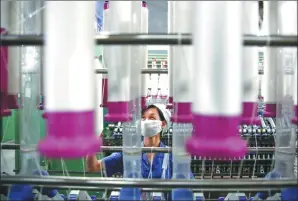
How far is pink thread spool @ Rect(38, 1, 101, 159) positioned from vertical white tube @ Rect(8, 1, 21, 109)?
545 mm

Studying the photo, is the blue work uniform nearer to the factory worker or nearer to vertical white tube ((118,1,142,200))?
the factory worker

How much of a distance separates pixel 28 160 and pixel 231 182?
0.64 m

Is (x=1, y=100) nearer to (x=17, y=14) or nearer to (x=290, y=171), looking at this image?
(x=17, y=14)

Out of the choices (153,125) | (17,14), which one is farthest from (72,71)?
(153,125)

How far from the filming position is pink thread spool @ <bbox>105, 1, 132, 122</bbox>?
0.96 meters

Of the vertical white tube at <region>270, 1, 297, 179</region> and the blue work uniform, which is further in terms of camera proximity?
the blue work uniform

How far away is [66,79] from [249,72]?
1.85 feet

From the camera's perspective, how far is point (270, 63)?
122 centimetres

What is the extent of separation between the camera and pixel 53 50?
617 millimetres

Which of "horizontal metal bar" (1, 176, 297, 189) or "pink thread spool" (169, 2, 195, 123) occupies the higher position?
"pink thread spool" (169, 2, 195, 123)

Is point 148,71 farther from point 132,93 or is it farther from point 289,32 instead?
point 289,32

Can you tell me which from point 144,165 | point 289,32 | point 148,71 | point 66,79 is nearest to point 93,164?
point 144,165

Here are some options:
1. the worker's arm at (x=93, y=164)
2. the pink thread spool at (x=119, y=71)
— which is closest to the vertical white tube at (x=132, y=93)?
the pink thread spool at (x=119, y=71)

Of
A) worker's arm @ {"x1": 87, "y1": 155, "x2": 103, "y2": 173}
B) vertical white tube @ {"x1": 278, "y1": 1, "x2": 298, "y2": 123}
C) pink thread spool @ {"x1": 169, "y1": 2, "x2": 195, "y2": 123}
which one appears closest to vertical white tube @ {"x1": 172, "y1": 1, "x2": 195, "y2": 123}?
pink thread spool @ {"x1": 169, "y1": 2, "x2": 195, "y2": 123}
